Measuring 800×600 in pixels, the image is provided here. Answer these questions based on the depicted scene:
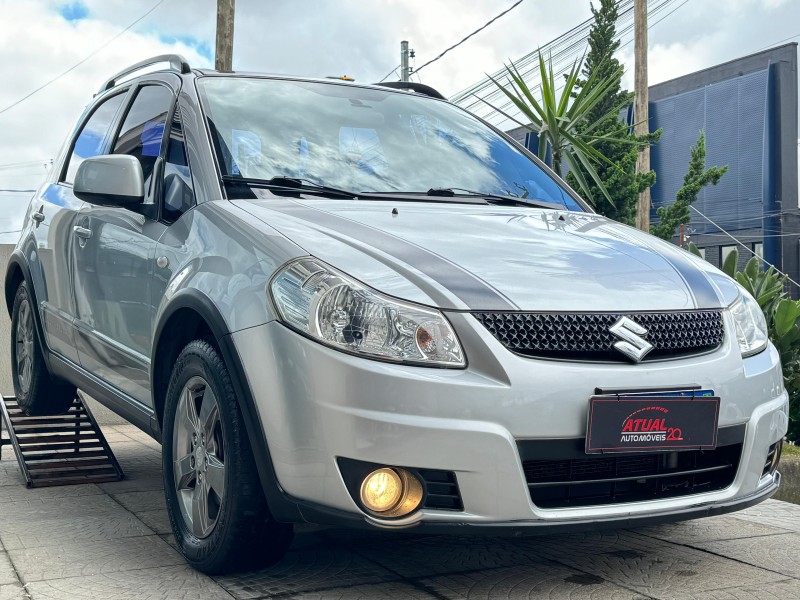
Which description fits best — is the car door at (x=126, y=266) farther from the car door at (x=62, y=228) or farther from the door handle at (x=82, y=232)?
the car door at (x=62, y=228)

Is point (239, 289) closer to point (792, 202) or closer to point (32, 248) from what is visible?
point (32, 248)

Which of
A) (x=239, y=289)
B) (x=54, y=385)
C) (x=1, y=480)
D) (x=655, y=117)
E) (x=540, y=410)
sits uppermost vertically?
(x=655, y=117)

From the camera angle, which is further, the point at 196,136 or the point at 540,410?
the point at 196,136

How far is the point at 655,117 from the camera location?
130ft

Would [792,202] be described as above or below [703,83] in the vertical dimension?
below

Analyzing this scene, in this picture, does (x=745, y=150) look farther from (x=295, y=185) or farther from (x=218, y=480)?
(x=218, y=480)

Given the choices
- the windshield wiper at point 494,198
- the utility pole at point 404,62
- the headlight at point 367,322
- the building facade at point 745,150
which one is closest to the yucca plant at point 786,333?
the windshield wiper at point 494,198

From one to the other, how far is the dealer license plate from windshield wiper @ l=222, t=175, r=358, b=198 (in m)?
1.34

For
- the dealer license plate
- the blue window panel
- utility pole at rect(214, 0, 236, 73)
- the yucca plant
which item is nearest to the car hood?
the dealer license plate

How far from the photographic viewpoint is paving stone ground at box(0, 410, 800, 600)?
3133 millimetres

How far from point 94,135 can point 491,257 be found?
3027 millimetres

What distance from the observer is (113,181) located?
380cm

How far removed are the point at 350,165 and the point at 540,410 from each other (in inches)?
60.4

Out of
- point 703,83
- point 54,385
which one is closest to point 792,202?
point 703,83
